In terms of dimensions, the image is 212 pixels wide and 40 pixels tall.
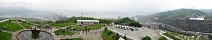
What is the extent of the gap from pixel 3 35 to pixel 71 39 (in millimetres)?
11494

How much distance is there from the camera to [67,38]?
55.8 m

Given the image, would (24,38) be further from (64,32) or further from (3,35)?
(64,32)

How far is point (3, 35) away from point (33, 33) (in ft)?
15.6

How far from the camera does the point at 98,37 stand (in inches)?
2286

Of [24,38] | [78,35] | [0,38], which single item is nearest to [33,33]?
[24,38]

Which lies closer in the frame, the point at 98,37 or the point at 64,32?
the point at 98,37

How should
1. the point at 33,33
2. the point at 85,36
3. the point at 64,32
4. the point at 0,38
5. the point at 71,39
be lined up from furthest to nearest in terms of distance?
the point at 64,32, the point at 85,36, the point at 71,39, the point at 33,33, the point at 0,38

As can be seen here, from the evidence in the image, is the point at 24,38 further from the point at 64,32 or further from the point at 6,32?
the point at 64,32

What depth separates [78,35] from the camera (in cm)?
5978

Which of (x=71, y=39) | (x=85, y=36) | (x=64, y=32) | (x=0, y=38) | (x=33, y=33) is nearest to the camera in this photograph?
(x=0, y=38)

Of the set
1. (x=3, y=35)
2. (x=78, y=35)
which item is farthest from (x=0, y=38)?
(x=78, y=35)

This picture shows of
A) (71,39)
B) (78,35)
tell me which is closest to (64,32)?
(78,35)

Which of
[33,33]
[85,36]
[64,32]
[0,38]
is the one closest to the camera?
[0,38]

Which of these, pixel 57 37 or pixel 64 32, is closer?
pixel 57 37
